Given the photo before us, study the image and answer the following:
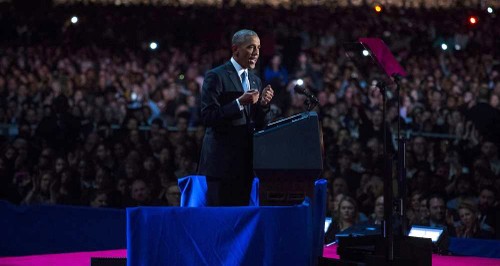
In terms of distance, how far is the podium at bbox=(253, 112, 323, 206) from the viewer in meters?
4.74

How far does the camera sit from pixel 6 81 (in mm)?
13570

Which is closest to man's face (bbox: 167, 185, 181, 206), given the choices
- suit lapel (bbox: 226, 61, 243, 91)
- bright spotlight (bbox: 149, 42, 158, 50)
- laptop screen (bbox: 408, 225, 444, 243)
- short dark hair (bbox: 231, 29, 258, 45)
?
laptop screen (bbox: 408, 225, 444, 243)

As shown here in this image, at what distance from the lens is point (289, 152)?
Answer: 474 centimetres

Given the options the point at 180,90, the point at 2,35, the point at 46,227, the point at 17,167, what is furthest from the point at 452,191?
the point at 2,35

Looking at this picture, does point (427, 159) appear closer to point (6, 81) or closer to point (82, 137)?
point (82, 137)

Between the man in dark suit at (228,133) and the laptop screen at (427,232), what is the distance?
1.95 meters

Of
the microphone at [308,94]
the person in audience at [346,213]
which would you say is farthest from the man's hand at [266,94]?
the person in audience at [346,213]

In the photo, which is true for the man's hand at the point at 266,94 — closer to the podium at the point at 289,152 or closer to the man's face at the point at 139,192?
the podium at the point at 289,152

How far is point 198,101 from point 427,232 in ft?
20.8

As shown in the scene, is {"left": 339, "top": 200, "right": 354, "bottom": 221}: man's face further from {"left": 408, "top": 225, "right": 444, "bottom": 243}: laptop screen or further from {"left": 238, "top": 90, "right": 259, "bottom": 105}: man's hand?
{"left": 238, "top": 90, "right": 259, "bottom": 105}: man's hand

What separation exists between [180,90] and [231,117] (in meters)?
8.28

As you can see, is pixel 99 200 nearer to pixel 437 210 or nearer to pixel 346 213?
pixel 346 213

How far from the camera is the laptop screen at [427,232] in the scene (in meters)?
6.56

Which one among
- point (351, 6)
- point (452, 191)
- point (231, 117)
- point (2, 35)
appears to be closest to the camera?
point (231, 117)
